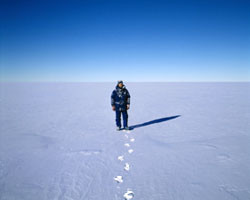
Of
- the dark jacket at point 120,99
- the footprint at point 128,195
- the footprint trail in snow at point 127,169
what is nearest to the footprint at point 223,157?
the footprint trail in snow at point 127,169

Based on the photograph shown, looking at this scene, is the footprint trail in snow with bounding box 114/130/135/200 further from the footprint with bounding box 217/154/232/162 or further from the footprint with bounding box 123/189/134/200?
the footprint with bounding box 217/154/232/162

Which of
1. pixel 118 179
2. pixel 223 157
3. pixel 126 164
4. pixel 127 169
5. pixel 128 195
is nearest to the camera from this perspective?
Answer: pixel 128 195

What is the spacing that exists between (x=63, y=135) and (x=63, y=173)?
8.20 feet

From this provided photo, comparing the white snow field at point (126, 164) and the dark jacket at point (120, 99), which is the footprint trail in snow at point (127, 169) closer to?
the white snow field at point (126, 164)

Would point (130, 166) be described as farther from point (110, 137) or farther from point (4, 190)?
point (4, 190)

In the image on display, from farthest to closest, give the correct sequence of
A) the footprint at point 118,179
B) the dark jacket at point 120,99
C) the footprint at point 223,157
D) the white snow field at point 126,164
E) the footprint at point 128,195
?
the dark jacket at point 120,99 < the footprint at point 223,157 < the footprint at point 118,179 < the white snow field at point 126,164 < the footprint at point 128,195

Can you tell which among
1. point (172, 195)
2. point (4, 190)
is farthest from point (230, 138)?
point (4, 190)

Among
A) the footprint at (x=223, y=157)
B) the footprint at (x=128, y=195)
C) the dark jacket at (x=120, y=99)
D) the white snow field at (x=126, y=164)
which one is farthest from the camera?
the dark jacket at (x=120, y=99)

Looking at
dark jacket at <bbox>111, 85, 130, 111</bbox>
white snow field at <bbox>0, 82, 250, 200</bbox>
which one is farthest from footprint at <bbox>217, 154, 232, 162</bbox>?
dark jacket at <bbox>111, 85, 130, 111</bbox>

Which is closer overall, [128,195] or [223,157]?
[128,195]

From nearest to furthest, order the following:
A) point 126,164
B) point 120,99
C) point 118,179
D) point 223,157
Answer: point 118,179 < point 126,164 < point 223,157 < point 120,99

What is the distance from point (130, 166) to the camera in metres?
3.35

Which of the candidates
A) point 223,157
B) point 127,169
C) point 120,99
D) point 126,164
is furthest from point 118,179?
point 120,99

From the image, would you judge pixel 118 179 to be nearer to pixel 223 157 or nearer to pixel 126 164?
pixel 126 164
